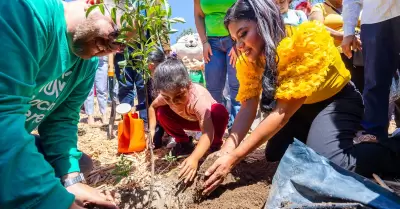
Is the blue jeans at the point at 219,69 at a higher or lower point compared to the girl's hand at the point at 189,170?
higher

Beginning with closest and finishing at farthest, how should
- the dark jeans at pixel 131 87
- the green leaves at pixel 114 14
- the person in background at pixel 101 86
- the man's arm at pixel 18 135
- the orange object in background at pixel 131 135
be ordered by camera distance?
the man's arm at pixel 18 135
the green leaves at pixel 114 14
the orange object in background at pixel 131 135
the dark jeans at pixel 131 87
the person in background at pixel 101 86

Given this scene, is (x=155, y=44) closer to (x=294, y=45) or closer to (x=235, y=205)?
(x=294, y=45)

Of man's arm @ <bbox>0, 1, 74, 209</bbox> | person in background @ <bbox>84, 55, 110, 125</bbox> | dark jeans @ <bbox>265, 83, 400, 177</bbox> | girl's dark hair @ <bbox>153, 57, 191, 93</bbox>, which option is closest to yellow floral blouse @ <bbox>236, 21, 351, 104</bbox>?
dark jeans @ <bbox>265, 83, 400, 177</bbox>

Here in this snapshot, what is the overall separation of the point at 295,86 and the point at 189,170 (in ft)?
2.69

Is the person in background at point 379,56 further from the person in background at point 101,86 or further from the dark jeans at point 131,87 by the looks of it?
the person in background at point 101,86

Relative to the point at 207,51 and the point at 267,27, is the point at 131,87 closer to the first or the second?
the point at 207,51

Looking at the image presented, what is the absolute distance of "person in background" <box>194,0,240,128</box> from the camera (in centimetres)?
319

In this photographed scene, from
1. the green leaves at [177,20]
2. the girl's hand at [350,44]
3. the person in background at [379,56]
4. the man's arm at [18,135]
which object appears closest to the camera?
the man's arm at [18,135]

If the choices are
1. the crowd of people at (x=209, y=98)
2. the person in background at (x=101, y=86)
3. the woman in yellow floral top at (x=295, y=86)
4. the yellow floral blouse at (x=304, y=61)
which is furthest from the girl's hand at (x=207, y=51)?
the person in background at (x=101, y=86)

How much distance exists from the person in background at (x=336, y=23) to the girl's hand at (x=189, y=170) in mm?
1751

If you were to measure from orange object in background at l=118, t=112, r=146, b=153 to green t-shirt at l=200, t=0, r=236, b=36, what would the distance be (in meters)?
1.06

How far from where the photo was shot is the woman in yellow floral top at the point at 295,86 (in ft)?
6.49

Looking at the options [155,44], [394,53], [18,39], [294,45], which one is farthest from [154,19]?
[394,53]

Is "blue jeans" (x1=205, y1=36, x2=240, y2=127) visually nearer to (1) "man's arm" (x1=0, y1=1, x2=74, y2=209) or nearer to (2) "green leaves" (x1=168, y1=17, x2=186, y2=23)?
(2) "green leaves" (x1=168, y1=17, x2=186, y2=23)
